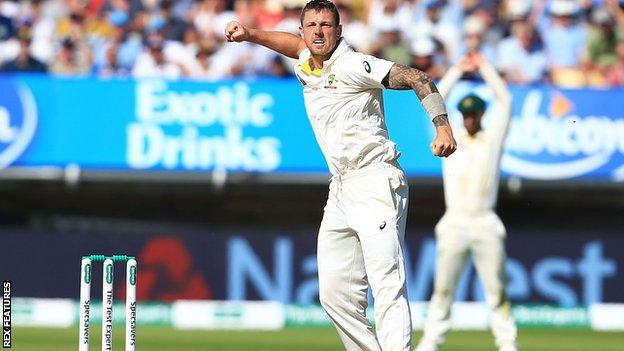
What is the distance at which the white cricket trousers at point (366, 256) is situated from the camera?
593 cm

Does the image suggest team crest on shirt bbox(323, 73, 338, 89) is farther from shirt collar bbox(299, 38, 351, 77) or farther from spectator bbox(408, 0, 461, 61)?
spectator bbox(408, 0, 461, 61)

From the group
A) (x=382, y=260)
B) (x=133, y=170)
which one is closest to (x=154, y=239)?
(x=133, y=170)

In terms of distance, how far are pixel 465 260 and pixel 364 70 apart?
11.0 feet

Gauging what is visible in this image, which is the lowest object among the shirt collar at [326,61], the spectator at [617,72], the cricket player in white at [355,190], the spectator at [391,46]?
the cricket player in white at [355,190]

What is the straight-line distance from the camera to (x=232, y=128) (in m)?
12.8

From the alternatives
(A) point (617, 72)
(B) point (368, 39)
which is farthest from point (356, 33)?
(A) point (617, 72)

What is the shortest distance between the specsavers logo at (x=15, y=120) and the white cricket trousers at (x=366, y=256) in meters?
6.99

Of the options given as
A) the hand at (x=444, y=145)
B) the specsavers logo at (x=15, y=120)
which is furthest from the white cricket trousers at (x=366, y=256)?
the specsavers logo at (x=15, y=120)

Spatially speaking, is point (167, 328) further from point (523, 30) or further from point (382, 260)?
point (382, 260)

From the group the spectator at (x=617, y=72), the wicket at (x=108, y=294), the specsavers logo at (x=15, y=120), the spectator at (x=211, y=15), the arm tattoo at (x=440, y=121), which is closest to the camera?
the arm tattoo at (x=440, y=121)

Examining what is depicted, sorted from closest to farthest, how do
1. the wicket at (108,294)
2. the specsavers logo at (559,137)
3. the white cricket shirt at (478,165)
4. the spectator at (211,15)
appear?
the wicket at (108,294), the white cricket shirt at (478,165), the specsavers logo at (559,137), the spectator at (211,15)

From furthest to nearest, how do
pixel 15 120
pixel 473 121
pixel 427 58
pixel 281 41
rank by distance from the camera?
pixel 427 58 → pixel 15 120 → pixel 473 121 → pixel 281 41

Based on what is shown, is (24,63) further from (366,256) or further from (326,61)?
(366,256)

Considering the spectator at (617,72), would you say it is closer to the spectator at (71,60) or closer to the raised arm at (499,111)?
the raised arm at (499,111)
